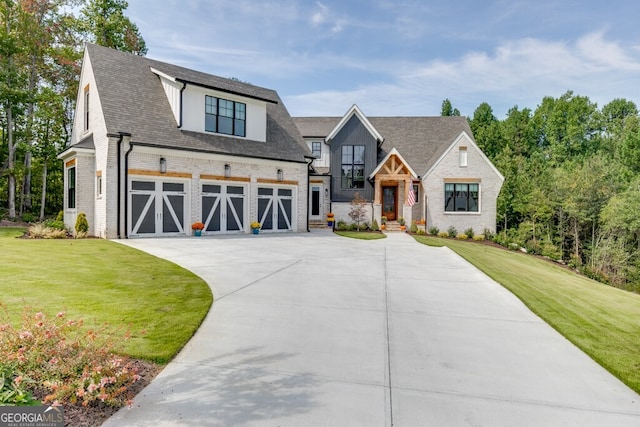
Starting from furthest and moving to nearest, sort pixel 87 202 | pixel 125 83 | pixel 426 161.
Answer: pixel 426 161
pixel 125 83
pixel 87 202

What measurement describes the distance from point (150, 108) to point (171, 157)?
3.02 metres

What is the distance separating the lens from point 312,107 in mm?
37625

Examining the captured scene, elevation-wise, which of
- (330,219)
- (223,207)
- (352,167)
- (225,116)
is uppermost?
(225,116)

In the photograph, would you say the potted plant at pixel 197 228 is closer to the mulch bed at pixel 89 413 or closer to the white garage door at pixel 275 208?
the white garage door at pixel 275 208

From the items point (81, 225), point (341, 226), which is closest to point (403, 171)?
point (341, 226)

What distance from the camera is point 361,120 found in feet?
86.7

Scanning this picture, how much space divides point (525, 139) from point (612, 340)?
45.7m

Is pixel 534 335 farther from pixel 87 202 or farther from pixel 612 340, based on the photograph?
pixel 87 202

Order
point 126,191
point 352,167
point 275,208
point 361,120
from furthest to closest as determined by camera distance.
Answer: point 352,167, point 361,120, point 275,208, point 126,191

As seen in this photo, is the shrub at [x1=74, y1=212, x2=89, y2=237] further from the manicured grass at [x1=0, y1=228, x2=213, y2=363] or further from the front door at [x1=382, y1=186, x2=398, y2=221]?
the front door at [x1=382, y1=186, x2=398, y2=221]

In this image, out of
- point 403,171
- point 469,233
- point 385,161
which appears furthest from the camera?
point 403,171

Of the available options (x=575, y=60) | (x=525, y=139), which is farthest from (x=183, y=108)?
(x=525, y=139)

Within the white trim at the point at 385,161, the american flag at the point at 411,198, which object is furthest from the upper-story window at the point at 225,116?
the american flag at the point at 411,198

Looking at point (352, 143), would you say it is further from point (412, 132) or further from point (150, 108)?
point (150, 108)
